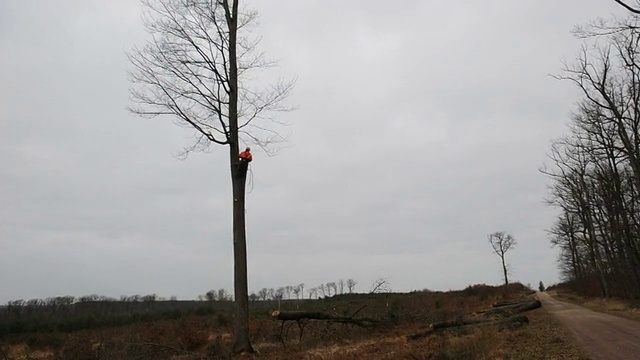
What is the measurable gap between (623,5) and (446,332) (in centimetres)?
1052

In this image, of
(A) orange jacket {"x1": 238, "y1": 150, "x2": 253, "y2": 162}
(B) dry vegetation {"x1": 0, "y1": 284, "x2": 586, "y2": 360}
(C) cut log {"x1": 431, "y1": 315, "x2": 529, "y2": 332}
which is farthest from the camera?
(C) cut log {"x1": 431, "y1": 315, "x2": 529, "y2": 332}

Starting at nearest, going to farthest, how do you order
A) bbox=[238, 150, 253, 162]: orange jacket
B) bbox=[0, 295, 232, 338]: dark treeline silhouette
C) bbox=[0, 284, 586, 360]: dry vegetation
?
bbox=[0, 284, 586, 360]: dry vegetation < bbox=[238, 150, 253, 162]: orange jacket < bbox=[0, 295, 232, 338]: dark treeline silhouette

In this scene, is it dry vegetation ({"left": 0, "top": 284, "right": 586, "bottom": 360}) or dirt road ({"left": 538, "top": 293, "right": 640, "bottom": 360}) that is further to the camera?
dry vegetation ({"left": 0, "top": 284, "right": 586, "bottom": 360})

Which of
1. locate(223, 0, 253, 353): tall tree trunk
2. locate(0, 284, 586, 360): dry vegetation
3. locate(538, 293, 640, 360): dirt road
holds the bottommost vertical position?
locate(538, 293, 640, 360): dirt road

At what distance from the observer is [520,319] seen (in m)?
17.3

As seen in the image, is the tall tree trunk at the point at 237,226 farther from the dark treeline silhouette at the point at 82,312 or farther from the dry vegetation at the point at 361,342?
the dark treeline silhouette at the point at 82,312

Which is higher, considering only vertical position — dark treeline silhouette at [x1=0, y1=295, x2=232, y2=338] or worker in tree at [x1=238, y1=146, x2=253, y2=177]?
worker in tree at [x1=238, y1=146, x2=253, y2=177]

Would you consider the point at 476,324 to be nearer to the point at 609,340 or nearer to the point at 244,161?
the point at 609,340

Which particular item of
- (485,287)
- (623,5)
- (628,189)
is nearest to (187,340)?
(623,5)

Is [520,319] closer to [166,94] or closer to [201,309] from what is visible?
[166,94]

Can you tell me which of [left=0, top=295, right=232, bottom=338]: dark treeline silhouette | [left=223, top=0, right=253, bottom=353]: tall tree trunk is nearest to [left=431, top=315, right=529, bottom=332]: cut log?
[left=223, top=0, right=253, bottom=353]: tall tree trunk

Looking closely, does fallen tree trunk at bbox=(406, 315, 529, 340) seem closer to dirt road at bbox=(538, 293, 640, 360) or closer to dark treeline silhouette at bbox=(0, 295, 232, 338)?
dirt road at bbox=(538, 293, 640, 360)

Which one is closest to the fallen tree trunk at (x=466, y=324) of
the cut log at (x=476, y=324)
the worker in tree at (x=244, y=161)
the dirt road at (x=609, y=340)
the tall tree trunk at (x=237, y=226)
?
the cut log at (x=476, y=324)

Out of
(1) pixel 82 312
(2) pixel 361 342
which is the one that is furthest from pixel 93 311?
(2) pixel 361 342
